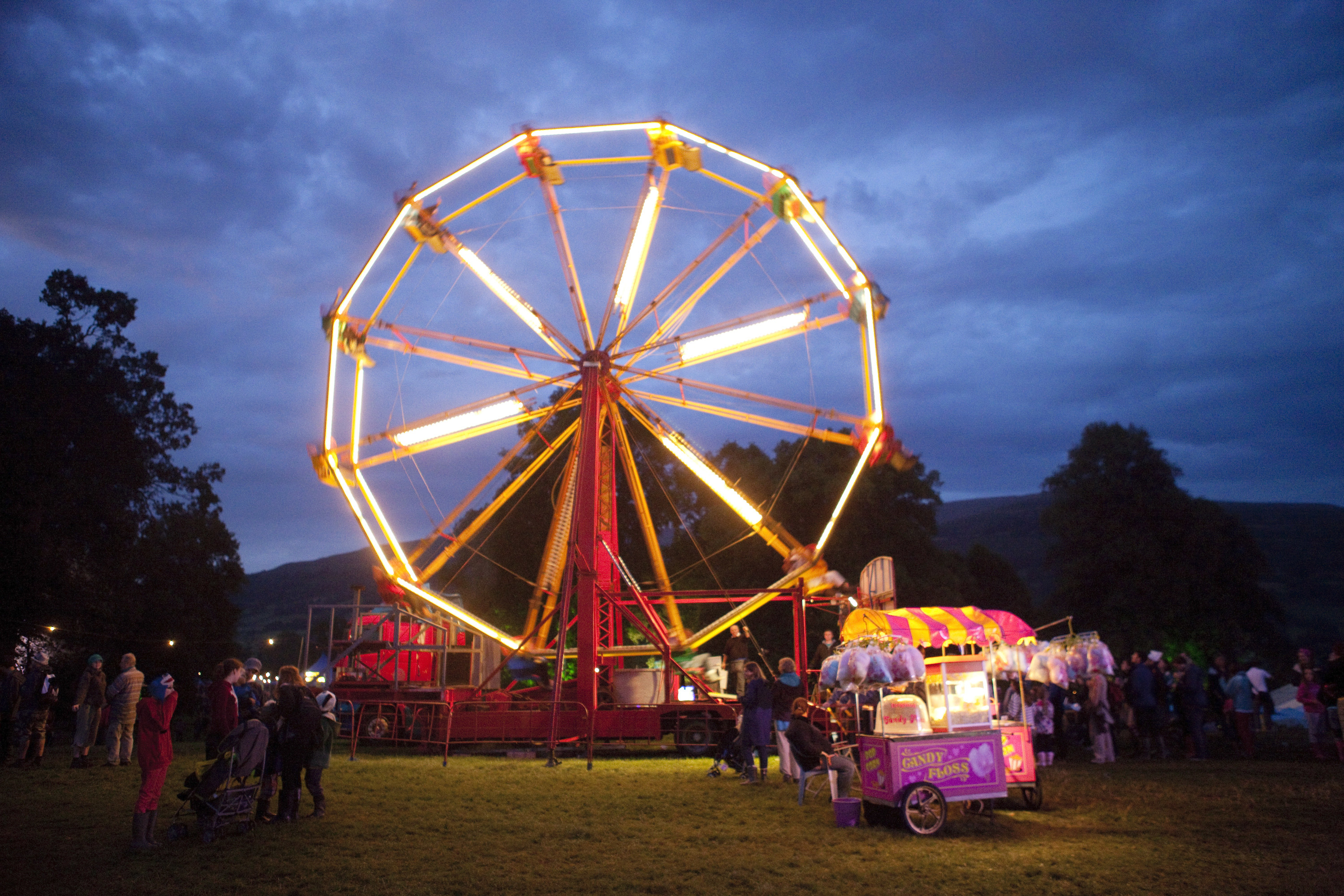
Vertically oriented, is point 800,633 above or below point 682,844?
above

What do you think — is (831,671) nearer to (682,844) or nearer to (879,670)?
(879,670)

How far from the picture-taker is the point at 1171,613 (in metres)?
34.5

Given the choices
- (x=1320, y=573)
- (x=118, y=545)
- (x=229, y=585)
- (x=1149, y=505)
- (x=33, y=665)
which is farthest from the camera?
(x=1320, y=573)

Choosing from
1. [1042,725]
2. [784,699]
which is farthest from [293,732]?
[1042,725]

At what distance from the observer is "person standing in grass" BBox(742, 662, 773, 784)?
10773 mm

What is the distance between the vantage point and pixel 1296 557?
62.5m

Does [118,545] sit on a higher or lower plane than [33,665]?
higher

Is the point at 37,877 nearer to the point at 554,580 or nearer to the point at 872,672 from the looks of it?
the point at 872,672

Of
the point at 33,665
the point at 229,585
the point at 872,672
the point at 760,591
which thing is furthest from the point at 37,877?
the point at 229,585

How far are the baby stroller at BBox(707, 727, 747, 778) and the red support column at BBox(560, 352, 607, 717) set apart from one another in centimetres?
245

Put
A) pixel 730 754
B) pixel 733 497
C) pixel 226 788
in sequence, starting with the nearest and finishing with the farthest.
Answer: pixel 226 788 < pixel 730 754 < pixel 733 497

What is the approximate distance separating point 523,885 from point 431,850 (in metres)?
1.48

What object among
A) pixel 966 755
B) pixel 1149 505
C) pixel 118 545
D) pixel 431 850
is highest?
pixel 1149 505

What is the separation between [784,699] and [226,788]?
21.0 feet
